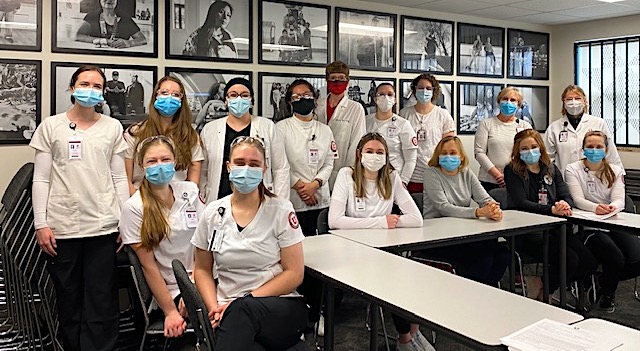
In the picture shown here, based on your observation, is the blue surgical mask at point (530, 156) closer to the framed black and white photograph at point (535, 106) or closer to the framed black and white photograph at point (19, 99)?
the framed black and white photograph at point (535, 106)

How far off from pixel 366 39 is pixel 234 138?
7.91 feet

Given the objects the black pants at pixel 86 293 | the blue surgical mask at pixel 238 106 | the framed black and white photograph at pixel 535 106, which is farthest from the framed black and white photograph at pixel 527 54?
the black pants at pixel 86 293

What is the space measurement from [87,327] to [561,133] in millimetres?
3910

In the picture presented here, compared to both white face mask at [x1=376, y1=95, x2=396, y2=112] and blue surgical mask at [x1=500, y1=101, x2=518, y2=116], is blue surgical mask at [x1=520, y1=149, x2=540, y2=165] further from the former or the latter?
white face mask at [x1=376, y1=95, x2=396, y2=112]

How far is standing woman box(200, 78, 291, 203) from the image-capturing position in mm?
3305

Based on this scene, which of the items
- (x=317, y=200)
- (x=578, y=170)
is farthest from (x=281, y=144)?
(x=578, y=170)

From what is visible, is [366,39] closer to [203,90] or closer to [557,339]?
[203,90]

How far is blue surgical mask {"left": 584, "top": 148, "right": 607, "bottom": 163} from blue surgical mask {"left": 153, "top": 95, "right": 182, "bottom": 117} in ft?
9.10

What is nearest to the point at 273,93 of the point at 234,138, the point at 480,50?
the point at 234,138

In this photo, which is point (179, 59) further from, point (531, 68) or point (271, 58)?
point (531, 68)

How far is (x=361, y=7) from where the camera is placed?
17.1 feet

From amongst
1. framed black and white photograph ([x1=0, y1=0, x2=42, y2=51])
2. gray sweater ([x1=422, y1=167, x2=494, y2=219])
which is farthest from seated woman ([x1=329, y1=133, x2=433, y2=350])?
framed black and white photograph ([x1=0, y1=0, x2=42, y2=51])

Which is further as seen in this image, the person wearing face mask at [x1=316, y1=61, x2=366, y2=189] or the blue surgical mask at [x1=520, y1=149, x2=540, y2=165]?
the person wearing face mask at [x1=316, y1=61, x2=366, y2=189]

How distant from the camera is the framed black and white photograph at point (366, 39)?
514 centimetres
